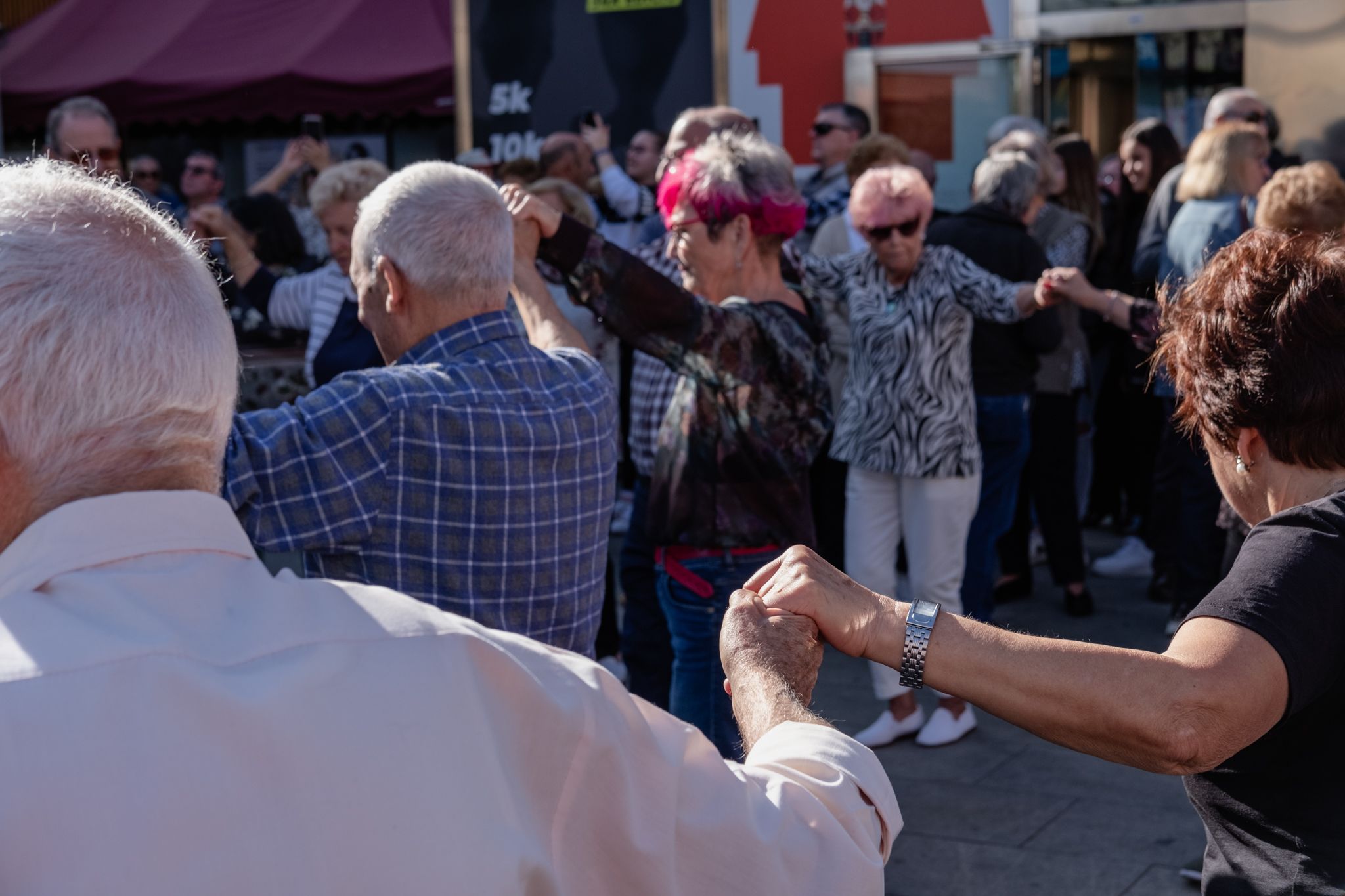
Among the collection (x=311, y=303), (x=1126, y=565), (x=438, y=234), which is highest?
(x=438, y=234)

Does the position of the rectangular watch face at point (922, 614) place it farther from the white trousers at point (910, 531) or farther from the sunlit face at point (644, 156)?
the sunlit face at point (644, 156)

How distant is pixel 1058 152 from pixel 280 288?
161 inches

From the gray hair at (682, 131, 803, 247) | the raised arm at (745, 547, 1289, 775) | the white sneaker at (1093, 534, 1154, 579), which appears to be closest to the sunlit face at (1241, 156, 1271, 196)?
the white sneaker at (1093, 534, 1154, 579)

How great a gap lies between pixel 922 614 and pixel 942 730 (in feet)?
11.0

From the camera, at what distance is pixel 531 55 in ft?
34.4

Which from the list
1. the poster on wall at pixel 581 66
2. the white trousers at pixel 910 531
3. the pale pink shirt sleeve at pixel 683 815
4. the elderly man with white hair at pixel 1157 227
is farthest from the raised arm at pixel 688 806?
the poster on wall at pixel 581 66

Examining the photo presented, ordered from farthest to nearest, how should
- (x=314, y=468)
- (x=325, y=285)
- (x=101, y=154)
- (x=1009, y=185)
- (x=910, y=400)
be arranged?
(x=101, y=154) → (x=1009, y=185) → (x=910, y=400) → (x=325, y=285) → (x=314, y=468)

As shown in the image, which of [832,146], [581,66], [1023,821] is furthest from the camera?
[581,66]

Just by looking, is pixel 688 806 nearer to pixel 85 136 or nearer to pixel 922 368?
pixel 922 368

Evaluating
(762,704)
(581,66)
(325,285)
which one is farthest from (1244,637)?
(581,66)

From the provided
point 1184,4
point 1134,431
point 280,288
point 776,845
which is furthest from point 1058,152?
point 776,845

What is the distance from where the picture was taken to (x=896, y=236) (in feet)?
15.8

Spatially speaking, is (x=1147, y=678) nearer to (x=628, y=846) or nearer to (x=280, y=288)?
(x=628, y=846)

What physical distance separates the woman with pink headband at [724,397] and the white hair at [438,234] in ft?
2.05
